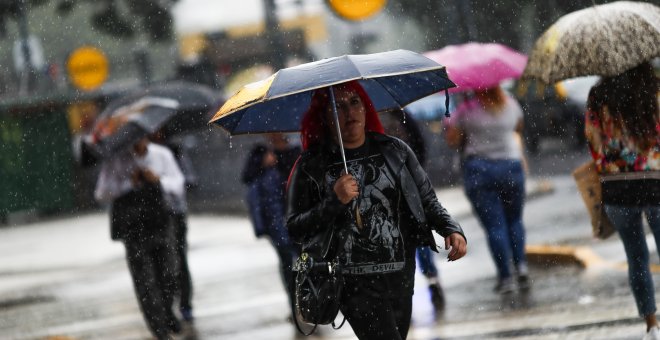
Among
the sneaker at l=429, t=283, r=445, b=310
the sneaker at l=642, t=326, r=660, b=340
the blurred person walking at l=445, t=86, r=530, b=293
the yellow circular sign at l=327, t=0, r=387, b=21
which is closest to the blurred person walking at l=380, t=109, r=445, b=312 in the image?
the sneaker at l=429, t=283, r=445, b=310

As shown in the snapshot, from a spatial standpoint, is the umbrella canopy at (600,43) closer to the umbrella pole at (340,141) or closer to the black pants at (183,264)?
the umbrella pole at (340,141)

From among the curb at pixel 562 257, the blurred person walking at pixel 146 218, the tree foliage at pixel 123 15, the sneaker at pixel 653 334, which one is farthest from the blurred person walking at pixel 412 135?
the tree foliage at pixel 123 15

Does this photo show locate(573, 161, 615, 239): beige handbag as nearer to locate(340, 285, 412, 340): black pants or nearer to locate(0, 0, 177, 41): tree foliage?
locate(340, 285, 412, 340): black pants

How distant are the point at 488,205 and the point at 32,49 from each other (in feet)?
97.7

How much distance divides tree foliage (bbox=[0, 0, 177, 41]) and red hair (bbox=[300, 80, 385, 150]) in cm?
2045

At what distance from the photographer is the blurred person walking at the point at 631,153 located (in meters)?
6.11

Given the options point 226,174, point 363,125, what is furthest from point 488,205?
point 226,174

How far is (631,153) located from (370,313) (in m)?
2.07

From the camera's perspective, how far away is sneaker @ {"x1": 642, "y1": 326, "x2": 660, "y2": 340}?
20.6ft

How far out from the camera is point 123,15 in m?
26.4

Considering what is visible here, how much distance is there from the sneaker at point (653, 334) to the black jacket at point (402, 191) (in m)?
1.99

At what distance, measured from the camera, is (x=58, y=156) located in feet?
97.3

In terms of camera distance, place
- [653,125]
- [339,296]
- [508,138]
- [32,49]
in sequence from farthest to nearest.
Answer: [32,49], [508,138], [653,125], [339,296]

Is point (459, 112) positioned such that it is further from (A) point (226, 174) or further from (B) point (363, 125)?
(A) point (226, 174)
